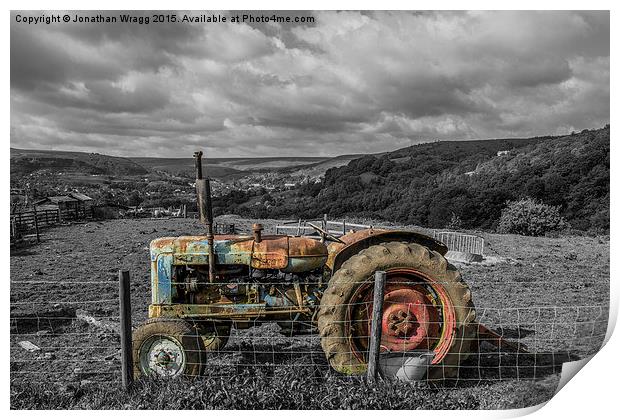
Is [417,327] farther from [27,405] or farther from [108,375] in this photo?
[27,405]

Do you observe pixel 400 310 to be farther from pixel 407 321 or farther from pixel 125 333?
pixel 125 333

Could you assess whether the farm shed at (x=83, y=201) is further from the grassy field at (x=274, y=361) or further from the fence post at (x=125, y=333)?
the fence post at (x=125, y=333)

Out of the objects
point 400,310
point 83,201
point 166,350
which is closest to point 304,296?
point 400,310

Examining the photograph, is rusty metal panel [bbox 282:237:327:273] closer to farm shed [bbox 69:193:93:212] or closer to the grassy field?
the grassy field

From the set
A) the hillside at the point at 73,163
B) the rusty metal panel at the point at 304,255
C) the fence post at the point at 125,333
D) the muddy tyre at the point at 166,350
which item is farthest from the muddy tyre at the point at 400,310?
the hillside at the point at 73,163

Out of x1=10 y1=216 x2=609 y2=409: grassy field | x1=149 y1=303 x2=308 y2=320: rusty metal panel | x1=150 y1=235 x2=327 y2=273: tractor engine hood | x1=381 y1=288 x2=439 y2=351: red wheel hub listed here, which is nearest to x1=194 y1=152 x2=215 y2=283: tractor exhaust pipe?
x1=150 y1=235 x2=327 y2=273: tractor engine hood

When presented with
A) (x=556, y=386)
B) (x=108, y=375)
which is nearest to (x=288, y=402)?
(x=108, y=375)

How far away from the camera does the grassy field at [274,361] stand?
4.25 meters

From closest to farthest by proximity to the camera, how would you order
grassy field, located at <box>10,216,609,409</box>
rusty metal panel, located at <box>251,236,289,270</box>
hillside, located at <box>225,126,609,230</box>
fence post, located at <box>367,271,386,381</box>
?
fence post, located at <box>367,271,386,381</box> < grassy field, located at <box>10,216,609,409</box> < rusty metal panel, located at <box>251,236,289,270</box> < hillside, located at <box>225,126,609,230</box>

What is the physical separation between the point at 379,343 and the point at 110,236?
46.7 ft

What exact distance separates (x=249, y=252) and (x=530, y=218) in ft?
58.1

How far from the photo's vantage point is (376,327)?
4.20 m

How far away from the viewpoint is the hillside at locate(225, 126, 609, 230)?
17.2m

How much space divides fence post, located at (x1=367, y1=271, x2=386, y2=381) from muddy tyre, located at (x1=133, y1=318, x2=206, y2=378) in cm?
152
